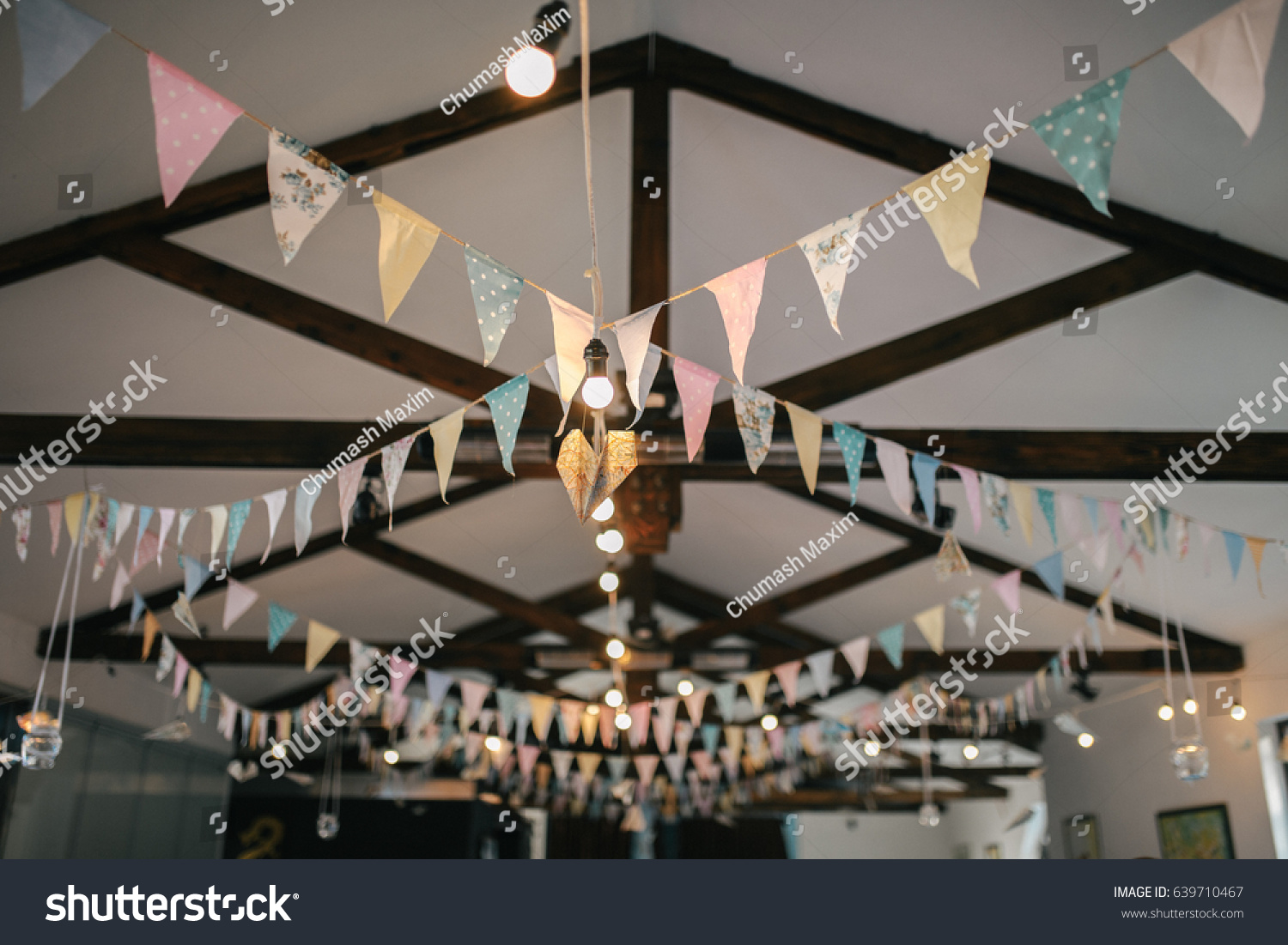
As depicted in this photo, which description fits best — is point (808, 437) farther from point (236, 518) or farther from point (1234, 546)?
point (236, 518)

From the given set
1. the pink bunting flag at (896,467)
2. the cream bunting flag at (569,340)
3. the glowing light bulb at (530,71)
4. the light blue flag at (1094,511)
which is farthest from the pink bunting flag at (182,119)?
the light blue flag at (1094,511)

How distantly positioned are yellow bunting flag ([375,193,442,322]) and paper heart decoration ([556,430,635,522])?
1.78 feet

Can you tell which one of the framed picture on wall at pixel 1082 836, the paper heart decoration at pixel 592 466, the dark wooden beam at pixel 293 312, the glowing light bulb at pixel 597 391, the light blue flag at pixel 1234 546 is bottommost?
the framed picture on wall at pixel 1082 836

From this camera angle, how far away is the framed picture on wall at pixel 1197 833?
22.0 feet

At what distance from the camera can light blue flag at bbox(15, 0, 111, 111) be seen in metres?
1.60

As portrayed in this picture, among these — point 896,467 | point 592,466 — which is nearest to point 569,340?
point 592,466

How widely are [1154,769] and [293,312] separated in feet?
24.4

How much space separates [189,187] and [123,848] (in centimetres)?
614

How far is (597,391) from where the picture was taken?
209 cm

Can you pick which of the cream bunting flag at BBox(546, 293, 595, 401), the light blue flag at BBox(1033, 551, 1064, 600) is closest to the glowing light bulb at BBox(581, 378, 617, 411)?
the cream bunting flag at BBox(546, 293, 595, 401)

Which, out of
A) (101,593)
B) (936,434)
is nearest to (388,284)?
(936,434)

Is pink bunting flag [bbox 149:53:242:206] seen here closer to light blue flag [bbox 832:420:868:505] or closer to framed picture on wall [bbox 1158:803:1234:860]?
light blue flag [bbox 832:420:868:505]

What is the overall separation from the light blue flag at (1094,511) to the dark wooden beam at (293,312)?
2105 mm

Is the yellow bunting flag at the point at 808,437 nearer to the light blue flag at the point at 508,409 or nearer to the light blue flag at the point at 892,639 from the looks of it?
the light blue flag at the point at 508,409
